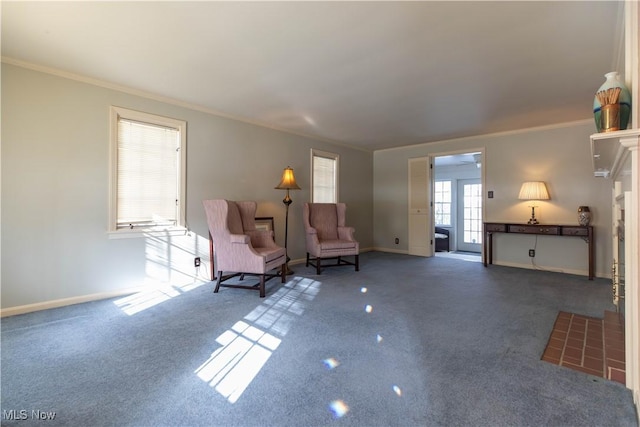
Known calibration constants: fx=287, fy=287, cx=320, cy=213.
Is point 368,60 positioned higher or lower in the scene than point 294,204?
higher

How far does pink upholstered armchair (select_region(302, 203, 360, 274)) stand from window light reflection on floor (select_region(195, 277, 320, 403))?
1094 mm

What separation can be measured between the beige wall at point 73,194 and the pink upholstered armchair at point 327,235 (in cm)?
141

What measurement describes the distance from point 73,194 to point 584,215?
241 inches

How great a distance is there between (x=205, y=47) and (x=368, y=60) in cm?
134

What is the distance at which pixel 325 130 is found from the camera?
4734mm

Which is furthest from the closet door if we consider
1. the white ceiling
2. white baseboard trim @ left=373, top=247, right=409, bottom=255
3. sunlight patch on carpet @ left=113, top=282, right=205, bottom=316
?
sunlight patch on carpet @ left=113, top=282, right=205, bottom=316

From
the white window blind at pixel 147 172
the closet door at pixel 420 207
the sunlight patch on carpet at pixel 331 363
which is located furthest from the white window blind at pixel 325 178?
the sunlight patch on carpet at pixel 331 363

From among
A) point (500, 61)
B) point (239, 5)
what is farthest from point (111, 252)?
point (500, 61)

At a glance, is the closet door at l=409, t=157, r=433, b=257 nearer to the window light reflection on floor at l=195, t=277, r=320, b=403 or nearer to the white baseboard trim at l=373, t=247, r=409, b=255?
the white baseboard trim at l=373, t=247, r=409, b=255

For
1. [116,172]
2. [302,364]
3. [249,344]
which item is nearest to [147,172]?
[116,172]

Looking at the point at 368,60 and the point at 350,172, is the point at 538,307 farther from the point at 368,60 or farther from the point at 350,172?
the point at 350,172

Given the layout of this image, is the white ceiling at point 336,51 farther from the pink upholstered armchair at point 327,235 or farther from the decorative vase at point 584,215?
the pink upholstered armchair at point 327,235

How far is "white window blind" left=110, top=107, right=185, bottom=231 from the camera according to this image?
3.09m

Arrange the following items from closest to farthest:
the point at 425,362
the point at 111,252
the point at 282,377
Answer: the point at 282,377 < the point at 425,362 < the point at 111,252
